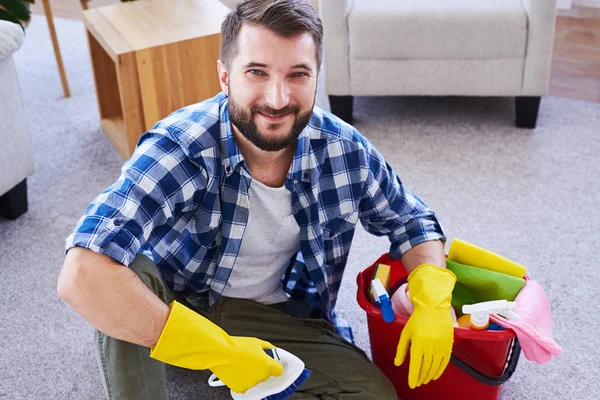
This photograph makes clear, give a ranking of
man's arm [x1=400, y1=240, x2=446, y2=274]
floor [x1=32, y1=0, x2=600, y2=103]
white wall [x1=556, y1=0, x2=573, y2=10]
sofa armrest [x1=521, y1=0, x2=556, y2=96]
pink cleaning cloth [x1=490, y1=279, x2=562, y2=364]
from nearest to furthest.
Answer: pink cleaning cloth [x1=490, y1=279, x2=562, y2=364], man's arm [x1=400, y1=240, x2=446, y2=274], sofa armrest [x1=521, y1=0, x2=556, y2=96], floor [x1=32, y1=0, x2=600, y2=103], white wall [x1=556, y1=0, x2=573, y2=10]

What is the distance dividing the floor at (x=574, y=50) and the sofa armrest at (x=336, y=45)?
2.55ft

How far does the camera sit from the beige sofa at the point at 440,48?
2.31 m

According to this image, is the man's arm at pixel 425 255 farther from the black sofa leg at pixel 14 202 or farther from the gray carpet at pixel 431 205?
the black sofa leg at pixel 14 202

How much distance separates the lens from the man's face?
129 cm

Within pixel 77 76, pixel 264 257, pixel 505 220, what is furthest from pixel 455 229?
pixel 77 76

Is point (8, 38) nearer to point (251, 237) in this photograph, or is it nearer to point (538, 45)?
point (251, 237)

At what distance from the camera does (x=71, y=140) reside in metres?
2.53

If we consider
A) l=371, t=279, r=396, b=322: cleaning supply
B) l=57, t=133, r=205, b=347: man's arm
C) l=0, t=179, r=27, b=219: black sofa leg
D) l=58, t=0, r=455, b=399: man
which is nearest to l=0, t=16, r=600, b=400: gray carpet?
l=0, t=179, r=27, b=219: black sofa leg

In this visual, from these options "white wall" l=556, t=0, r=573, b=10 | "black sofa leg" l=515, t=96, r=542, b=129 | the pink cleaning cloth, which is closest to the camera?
the pink cleaning cloth

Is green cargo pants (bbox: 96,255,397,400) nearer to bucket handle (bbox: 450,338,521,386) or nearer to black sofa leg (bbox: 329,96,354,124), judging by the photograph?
bucket handle (bbox: 450,338,521,386)

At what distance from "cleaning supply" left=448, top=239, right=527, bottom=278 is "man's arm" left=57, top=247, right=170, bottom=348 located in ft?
2.07

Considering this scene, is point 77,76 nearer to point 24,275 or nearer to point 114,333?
point 24,275

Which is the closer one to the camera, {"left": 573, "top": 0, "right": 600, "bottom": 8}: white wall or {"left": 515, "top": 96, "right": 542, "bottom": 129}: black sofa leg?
{"left": 515, "top": 96, "right": 542, "bottom": 129}: black sofa leg

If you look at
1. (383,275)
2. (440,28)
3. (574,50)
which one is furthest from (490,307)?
(574,50)
